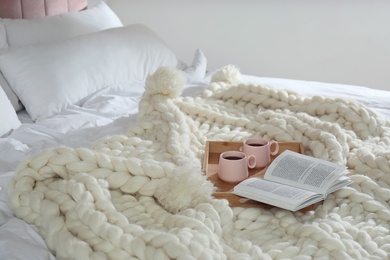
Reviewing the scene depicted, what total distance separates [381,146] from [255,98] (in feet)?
1.78

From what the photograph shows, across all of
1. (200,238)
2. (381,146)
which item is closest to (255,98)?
(381,146)

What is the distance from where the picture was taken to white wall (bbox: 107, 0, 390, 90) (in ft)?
11.6

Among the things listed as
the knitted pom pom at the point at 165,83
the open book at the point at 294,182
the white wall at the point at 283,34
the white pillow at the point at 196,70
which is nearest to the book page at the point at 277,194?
the open book at the point at 294,182

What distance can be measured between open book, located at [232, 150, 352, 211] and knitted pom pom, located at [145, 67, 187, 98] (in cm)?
56

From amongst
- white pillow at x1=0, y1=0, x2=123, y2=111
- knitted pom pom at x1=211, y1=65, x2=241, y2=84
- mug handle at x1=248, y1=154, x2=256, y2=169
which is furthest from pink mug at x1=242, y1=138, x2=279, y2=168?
white pillow at x1=0, y1=0, x2=123, y2=111

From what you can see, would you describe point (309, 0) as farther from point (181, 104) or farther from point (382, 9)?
point (181, 104)

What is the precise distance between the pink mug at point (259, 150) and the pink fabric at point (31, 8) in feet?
4.90

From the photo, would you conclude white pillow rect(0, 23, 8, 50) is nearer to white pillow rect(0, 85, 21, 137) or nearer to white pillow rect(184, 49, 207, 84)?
white pillow rect(0, 85, 21, 137)

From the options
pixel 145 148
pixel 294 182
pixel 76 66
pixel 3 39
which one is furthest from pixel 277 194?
pixel 3 39

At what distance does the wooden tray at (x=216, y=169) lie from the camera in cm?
148

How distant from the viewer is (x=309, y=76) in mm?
3695

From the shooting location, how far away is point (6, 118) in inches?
79.6

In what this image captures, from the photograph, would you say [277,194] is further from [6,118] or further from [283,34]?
[283,34]

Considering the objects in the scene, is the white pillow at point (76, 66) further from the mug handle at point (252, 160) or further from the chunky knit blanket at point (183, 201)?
the mug handle at point (252, 160)
